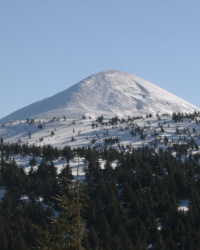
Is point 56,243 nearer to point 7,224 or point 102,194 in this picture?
point 7,224

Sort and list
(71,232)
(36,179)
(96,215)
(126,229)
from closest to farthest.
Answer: (71,232) < (126,229) < (96,215) < (36,179)

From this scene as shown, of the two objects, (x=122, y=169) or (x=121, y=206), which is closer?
(x=121, y=206)

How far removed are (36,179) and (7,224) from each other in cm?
3062

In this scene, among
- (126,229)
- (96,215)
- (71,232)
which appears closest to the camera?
(71,232)

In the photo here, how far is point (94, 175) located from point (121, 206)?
2603 centimetres

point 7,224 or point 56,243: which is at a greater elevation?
point 56,243

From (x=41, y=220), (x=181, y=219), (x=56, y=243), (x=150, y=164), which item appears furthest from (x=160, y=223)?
(x=56, y=243)

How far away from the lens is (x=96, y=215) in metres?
98.1

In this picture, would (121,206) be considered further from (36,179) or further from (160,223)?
(36,179)

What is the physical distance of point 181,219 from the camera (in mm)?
92500

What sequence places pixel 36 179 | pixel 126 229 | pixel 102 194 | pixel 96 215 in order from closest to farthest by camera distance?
1. pixel 126 229
2. pixel 96 215
3. pixel 102 194
4. pixel 36 179

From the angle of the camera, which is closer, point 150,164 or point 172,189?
point 172,189

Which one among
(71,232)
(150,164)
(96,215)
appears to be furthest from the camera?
(150,164)

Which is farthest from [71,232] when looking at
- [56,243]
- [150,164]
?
[150,164]
